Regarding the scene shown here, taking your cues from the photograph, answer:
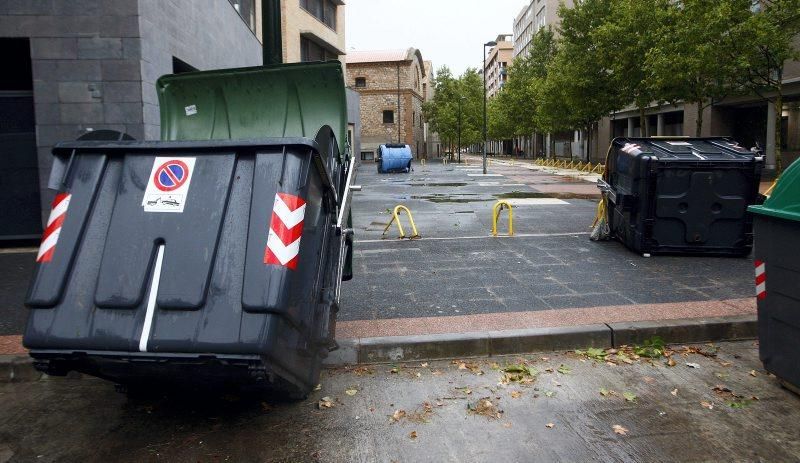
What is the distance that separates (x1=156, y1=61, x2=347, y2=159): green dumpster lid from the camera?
20.4 ft

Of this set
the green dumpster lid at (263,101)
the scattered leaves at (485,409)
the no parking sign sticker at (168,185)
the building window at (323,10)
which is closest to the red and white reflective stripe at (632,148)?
the green dumpster lid at (263,101)

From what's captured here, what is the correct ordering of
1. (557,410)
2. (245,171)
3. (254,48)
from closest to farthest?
Answer: (245,171) < (557,410) < (254,48)

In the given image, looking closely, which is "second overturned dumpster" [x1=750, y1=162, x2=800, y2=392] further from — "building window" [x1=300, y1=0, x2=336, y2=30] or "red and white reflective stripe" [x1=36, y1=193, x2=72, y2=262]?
"building window" [x1=300, y1=0, x2=336, y2=30]

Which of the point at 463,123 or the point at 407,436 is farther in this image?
the point at 463,123

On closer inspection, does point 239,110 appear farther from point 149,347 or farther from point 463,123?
point 463,123

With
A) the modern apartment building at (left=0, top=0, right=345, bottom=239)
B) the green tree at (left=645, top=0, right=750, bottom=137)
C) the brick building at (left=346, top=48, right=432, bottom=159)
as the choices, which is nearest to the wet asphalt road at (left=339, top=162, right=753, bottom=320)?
the modern apartment building at (left=0, top=0, right=345, bottom=239)

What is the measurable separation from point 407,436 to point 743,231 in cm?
708

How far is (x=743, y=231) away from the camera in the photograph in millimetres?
8766

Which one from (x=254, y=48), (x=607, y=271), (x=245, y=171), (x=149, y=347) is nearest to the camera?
(x=149, y=347)

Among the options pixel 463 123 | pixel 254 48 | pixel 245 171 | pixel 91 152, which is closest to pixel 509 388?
pixel 245 171

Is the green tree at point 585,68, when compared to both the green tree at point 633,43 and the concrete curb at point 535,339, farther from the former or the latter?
the concrete curb at point 535,339

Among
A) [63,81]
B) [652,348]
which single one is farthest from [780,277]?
[63,81]

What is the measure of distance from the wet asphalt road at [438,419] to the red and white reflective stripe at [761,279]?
2.26ft

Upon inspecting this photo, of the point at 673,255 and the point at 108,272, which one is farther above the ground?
the point at 108,272
